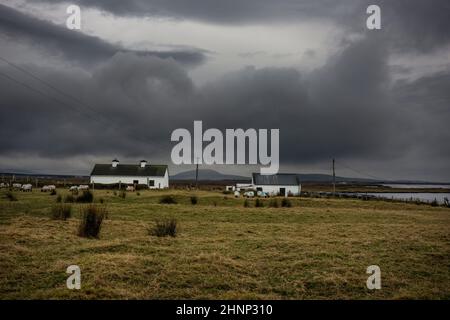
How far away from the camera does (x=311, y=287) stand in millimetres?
8016

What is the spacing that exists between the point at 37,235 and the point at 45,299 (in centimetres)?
650

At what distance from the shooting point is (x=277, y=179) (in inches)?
2854

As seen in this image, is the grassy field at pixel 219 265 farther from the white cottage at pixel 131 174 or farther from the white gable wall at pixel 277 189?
the white cottage at pixel 131 174

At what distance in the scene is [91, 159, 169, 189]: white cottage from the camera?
249 feet

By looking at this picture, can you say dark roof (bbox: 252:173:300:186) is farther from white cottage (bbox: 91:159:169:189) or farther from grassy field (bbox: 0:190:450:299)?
grassy field (bbox: 0:190:450:299)

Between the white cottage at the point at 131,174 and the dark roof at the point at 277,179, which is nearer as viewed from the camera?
the dark roof at the point at 277,179

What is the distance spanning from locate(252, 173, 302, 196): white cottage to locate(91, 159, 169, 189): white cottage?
61.5 ft

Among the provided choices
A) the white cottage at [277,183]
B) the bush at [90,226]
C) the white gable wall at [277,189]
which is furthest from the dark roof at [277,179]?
the bush at [90,226]

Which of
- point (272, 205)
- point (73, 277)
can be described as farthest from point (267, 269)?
point (272, 205)

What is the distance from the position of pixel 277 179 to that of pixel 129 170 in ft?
95.3

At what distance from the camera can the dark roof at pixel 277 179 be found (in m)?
71.7

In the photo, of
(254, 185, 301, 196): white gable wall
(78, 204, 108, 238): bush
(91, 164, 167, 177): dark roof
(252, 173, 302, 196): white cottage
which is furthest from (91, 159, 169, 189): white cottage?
(78, 204, 108, 238): bush

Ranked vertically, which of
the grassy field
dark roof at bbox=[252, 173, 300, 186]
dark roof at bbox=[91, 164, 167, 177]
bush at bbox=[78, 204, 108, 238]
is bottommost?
the grassy field

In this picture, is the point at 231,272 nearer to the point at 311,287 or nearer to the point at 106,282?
the point at 311,287
